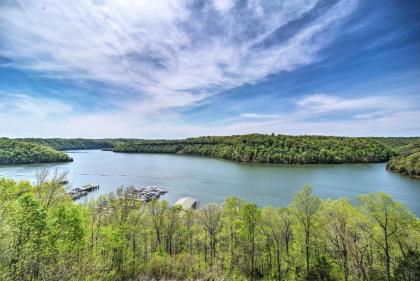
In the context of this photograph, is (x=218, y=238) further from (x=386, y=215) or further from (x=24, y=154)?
(x=24, y=154)

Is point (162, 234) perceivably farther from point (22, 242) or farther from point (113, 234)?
point (22, 242)

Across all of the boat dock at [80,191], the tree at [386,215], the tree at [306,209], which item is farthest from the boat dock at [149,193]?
the tree at [386,215]

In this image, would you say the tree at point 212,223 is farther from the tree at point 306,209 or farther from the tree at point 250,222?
the tree at point 306,209

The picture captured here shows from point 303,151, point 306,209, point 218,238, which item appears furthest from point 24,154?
point 303,151

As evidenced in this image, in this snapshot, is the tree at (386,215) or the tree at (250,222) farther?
the tree at (250,222)

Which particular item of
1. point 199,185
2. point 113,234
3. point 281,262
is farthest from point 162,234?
point 199,185
